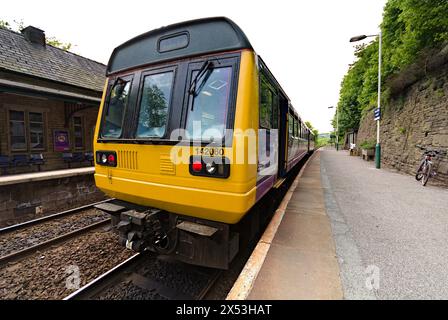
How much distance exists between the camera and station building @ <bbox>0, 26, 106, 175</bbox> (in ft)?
26.6

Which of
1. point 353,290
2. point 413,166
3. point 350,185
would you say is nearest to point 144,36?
point 353,290

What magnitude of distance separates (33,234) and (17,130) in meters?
6.41

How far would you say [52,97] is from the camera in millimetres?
8148

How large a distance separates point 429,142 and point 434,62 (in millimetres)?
2919

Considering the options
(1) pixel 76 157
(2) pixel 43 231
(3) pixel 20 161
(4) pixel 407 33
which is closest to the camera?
(2) pixel 43 231

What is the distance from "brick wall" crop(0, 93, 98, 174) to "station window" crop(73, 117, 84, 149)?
13 cm

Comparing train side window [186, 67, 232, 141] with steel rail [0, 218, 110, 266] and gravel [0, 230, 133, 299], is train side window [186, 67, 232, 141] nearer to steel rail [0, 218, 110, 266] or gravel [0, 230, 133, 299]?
gravel [0, 230, 133, 299]

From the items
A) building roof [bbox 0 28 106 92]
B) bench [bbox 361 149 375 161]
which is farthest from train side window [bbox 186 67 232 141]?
bench [bbox 361 149 375 161]

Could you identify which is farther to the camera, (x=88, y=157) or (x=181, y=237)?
(x=88, y=157)

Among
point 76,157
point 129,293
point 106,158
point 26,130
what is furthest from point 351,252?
point 26,130

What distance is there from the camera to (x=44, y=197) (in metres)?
6.35

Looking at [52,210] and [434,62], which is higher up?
[434,62]

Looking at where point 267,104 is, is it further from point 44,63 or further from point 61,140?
point 44,63
